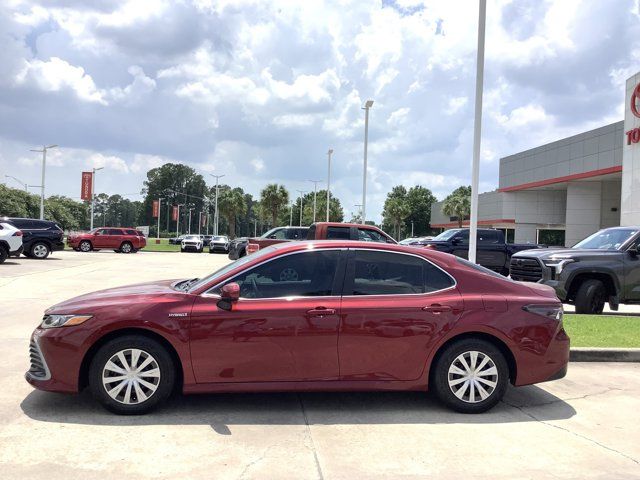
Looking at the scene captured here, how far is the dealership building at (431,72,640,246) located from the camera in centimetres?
2615

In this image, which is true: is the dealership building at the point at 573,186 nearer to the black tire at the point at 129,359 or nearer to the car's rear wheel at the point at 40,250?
the black tire at the point at 129,359

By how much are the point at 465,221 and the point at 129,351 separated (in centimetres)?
6986

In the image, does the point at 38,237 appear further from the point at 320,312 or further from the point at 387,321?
the point at 387,321

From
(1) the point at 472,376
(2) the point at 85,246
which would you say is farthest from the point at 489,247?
(2) the point at 85,246

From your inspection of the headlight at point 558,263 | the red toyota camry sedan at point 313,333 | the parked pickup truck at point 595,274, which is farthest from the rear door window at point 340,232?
the red toyota camry sedan at point 313,333

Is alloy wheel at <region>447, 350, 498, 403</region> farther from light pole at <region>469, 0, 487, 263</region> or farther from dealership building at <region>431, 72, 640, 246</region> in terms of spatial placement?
dealership building at <region>431, 72, 640, 246</region>

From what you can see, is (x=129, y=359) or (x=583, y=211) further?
(x=583, y=211)

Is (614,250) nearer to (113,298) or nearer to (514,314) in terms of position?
(514,314)

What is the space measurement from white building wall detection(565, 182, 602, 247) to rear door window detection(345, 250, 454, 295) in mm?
38034

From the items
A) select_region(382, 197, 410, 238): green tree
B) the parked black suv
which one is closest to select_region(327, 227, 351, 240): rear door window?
the parked black suv

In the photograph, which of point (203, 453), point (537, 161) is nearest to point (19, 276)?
point (203, 453)

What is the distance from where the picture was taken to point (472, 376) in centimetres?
494

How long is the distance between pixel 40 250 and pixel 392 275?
919 inches

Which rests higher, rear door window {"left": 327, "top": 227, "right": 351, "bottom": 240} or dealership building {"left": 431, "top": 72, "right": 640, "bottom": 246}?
dealership building {"left": 431, "top": 72, "right": 640, "bottom": 246}
